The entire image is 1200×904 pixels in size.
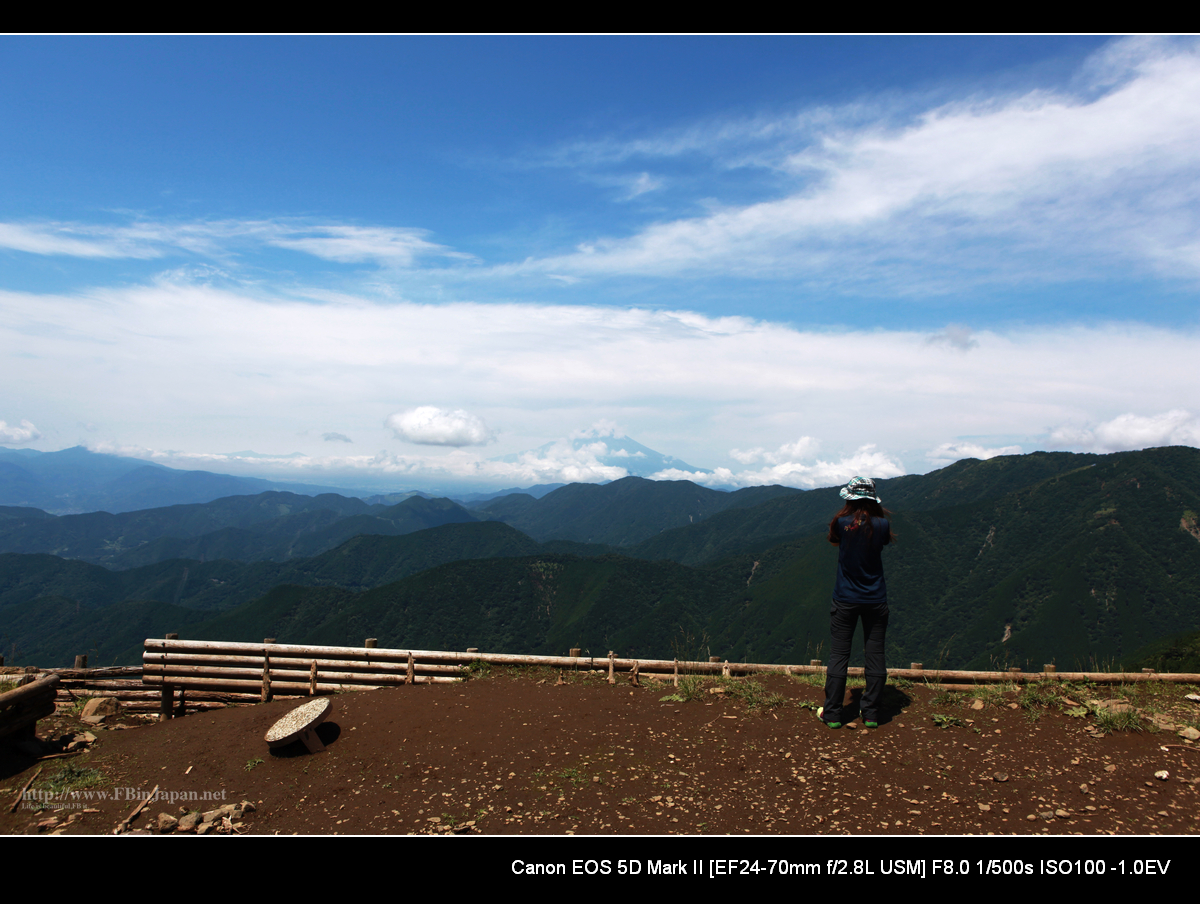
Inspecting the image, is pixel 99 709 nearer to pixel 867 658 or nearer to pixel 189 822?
pixel 189 822

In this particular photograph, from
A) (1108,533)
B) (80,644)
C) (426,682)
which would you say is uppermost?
(426,682)

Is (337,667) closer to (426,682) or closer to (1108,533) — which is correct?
(426,682)

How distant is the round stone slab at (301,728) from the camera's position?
24.4 ft

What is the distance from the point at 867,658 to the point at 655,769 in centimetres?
295

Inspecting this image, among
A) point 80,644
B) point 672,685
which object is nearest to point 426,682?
point 672,685

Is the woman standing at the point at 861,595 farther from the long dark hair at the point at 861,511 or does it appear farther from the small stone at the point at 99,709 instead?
the small stone at the point at 99,709

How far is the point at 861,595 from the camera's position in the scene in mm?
7004

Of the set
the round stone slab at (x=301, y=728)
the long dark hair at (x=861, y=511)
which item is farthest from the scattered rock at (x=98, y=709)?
the long dark hair at (x=861, y=511)

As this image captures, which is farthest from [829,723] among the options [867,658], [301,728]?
[301,728]

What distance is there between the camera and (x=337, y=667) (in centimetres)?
1048

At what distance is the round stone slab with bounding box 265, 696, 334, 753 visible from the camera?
293 inches

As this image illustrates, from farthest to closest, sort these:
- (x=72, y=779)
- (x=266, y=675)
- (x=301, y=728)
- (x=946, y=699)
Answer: (x=266, y=675)
(x=946, y=699)
(x=301, y=728)
(x=72, y=779)
